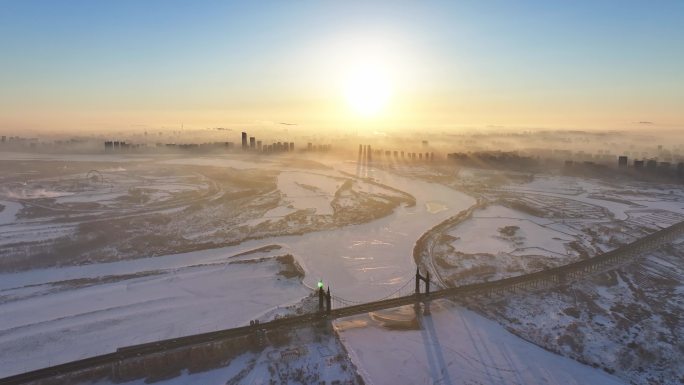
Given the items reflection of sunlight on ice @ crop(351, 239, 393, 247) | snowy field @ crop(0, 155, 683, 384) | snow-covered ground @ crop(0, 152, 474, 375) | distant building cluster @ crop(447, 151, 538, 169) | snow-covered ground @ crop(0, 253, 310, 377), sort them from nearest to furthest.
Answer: snowy field @ crop(0, 155, 683, 384) → snow-covered ground @ crop(0, 253, 310, 377) → snow-covered ground @ crop(0, 152, 474, 375) → reflection of sunlight on ice @ crop(351, 239, 393, 247) → distant building cluster @ crop(447, 151, 538, 169)

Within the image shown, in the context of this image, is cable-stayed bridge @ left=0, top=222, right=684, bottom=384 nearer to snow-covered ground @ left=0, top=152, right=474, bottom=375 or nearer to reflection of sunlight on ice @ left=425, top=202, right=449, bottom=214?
snow-covered ground @ left=0, top=152, right=474, bottom=375

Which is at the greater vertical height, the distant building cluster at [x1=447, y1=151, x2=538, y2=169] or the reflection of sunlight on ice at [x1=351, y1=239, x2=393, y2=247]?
the distant building cluster at [x1=447, y1=151, x2=538, y2=169]

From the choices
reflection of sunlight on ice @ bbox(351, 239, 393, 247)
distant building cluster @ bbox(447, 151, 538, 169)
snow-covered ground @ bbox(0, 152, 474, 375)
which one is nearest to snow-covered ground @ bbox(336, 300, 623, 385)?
snow-covered ground @ bbox(0, 152, 474, 375)

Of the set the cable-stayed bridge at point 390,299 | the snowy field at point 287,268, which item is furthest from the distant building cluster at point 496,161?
the cable-stayed bridge at point 390,299

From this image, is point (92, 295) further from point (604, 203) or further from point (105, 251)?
point (604, 203)

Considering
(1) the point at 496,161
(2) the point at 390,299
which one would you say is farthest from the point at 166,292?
(1) the point at 496,161

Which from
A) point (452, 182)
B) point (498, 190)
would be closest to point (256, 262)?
point (498, 190)

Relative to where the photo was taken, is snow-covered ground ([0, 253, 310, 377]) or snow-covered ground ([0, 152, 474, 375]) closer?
snow-covered ground ([0, 253, 310, 377])

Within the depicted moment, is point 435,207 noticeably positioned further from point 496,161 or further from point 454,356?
point 496,161
